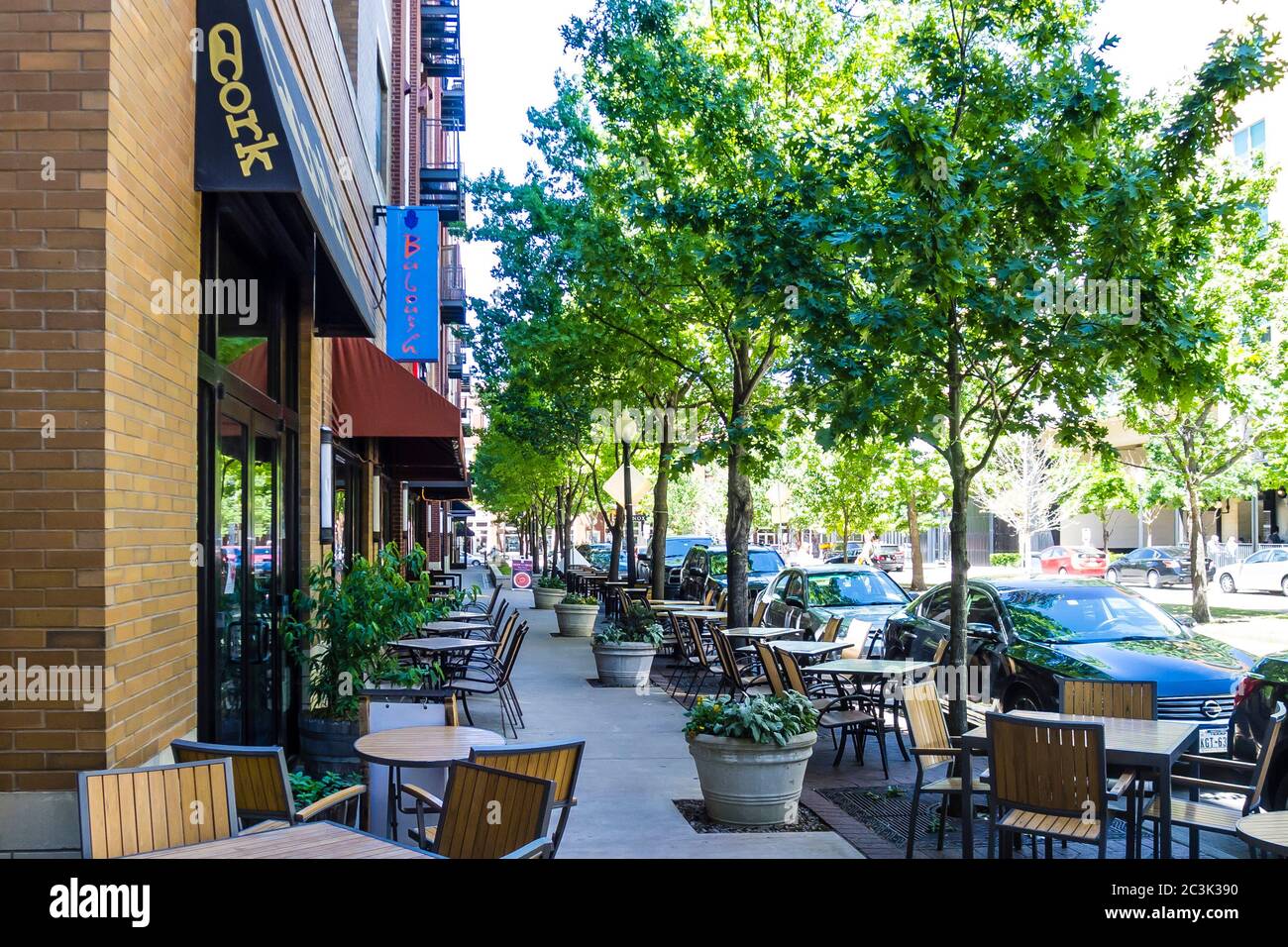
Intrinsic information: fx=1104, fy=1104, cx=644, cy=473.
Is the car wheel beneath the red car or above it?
above

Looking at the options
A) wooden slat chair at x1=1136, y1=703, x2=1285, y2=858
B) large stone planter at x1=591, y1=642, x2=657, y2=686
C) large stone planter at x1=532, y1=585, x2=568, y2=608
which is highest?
wooden slat chair at x1=1136, y1=703, x2=1285, y2=858

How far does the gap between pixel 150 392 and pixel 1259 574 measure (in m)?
38.3

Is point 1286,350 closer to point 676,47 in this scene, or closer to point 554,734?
point 676,47

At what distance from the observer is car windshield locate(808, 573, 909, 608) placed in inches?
614

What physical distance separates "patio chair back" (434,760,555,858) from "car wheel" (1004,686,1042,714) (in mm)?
6631

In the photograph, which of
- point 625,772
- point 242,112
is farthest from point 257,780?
point 625,772

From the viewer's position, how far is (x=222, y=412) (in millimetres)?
6586

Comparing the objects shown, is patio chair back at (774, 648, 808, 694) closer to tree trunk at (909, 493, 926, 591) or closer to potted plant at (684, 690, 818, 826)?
potted plant at (684, 690, 818, 826)

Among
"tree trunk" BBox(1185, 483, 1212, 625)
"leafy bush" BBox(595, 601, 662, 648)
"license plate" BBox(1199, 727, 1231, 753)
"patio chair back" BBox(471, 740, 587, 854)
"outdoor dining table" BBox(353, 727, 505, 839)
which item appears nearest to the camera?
"patio chair back" BBox(471, 740, 587, 854)

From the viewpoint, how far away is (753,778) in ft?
24.3

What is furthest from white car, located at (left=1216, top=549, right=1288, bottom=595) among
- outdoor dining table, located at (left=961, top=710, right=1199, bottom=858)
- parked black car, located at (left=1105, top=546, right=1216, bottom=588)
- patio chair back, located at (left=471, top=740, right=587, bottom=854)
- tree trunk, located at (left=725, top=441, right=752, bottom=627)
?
patio chair back, located at (left=471, top=740, right=587, bottom=854)

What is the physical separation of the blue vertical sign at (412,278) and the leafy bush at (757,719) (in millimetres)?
8156

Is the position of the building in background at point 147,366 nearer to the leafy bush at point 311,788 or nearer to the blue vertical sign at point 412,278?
the leafy bush at point 311,788
